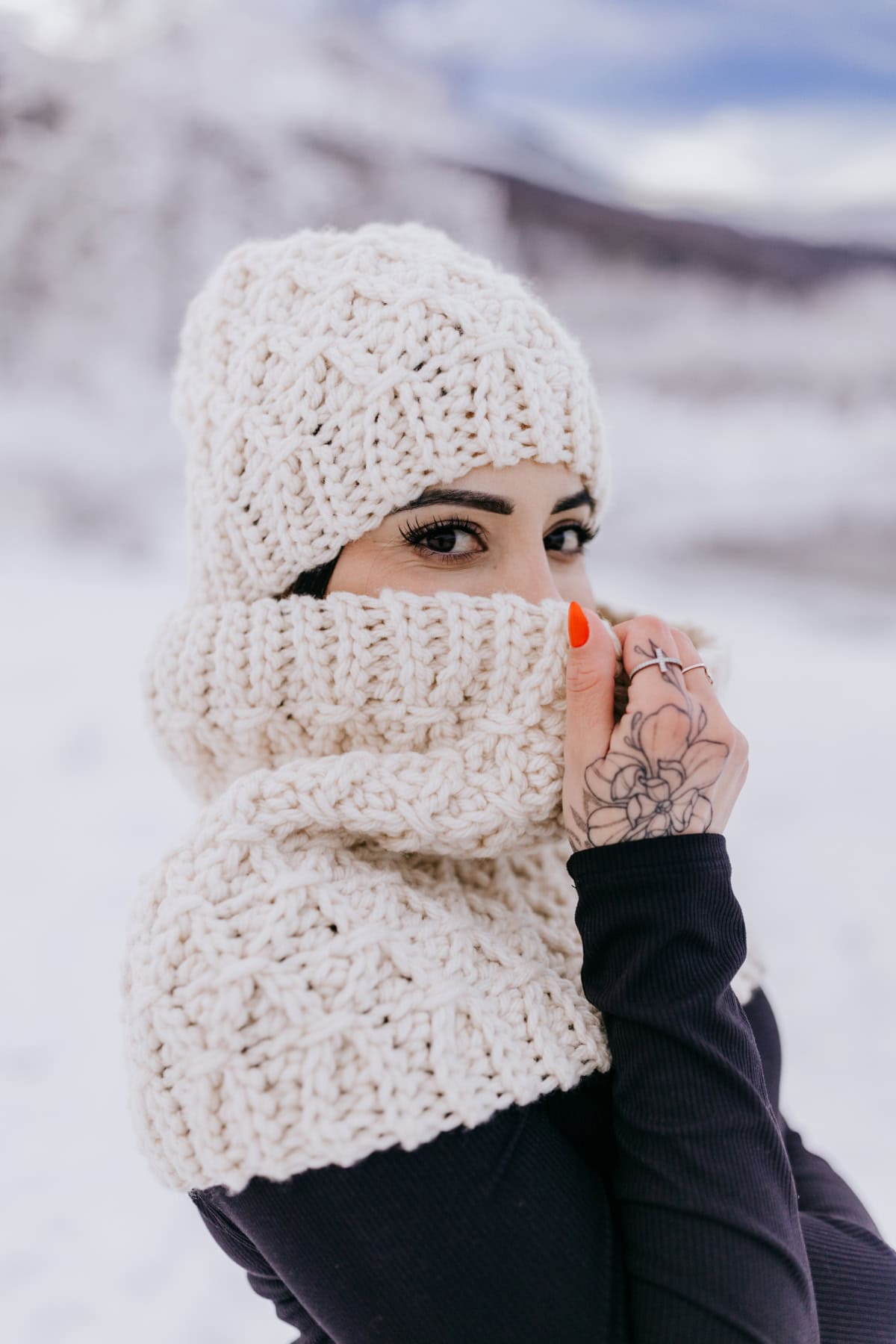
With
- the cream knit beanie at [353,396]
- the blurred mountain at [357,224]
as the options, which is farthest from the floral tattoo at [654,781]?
the blurred mountain at [357,224]

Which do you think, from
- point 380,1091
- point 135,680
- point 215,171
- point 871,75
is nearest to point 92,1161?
point 135,680

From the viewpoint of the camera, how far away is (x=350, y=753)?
809 mm

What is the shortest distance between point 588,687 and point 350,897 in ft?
0.93

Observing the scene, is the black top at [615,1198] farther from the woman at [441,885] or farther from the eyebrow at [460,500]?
the eyebrow at [460,500]

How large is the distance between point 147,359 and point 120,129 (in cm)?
42

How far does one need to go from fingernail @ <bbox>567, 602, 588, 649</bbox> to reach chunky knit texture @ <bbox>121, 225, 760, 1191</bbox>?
2 cm

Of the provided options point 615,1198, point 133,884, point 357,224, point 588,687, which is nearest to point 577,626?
point 588,687

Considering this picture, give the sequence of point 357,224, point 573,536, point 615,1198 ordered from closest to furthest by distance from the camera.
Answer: point 615,1198
point 573,536
point 357,224

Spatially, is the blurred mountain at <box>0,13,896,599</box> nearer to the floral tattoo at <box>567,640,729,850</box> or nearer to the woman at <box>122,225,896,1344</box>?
the woman at <box>122,225,896,1344</box>

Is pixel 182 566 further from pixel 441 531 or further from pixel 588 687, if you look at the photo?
pixel 588 687

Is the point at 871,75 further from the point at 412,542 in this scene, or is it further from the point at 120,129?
the point at 412,542

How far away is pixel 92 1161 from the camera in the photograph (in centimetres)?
146

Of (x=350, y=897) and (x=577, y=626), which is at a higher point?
(x=577, y=626)

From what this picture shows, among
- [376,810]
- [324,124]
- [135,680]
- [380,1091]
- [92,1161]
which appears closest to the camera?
[380,1091]
